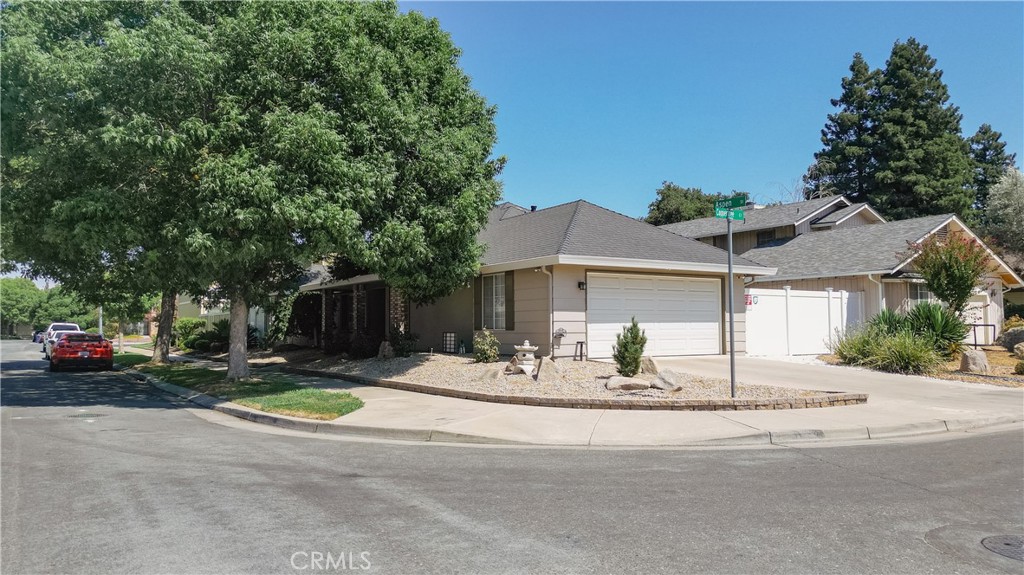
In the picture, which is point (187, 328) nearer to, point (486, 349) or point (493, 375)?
point (486, 349)

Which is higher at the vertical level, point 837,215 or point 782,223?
point 837,215

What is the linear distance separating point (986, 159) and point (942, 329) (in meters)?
48.5

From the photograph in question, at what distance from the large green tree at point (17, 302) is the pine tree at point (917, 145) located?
98101mm

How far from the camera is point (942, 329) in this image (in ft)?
61.5

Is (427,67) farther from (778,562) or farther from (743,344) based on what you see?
(778,562)

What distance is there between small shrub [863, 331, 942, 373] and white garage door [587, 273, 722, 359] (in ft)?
13.7

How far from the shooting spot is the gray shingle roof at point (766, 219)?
3120 centimetres

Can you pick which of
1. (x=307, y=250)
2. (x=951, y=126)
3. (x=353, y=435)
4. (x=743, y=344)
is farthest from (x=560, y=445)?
(x=951, y=126)

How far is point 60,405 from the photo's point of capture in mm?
13297

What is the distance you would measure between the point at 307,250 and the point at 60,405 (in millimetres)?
5966

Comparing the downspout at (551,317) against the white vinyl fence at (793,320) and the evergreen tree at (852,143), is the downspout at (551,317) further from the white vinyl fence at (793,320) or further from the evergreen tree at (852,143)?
the evergreen tree at (852,143)

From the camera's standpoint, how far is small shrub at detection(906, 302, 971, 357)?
18734mm

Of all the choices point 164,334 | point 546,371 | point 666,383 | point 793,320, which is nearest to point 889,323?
point 793,320

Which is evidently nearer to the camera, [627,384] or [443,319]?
[627,384]
